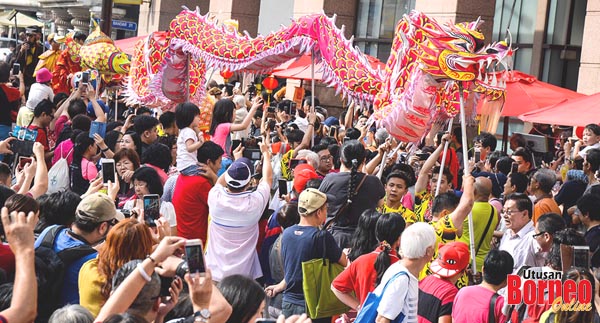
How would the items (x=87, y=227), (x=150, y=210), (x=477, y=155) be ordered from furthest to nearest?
(x=477, y=155)
(x=150, y=210)
(x=87, y=227)

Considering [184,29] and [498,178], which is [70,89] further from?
[498,178]

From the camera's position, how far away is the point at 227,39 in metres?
14.3

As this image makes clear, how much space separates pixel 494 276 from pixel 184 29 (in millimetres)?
9339

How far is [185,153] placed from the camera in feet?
32.9

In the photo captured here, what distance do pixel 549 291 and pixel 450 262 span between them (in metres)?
0.88

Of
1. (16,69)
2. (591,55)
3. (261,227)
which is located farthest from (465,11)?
(261,227)

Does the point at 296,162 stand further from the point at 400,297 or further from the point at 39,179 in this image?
the point at 400,297

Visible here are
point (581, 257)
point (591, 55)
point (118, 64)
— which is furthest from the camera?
point (118, 64)

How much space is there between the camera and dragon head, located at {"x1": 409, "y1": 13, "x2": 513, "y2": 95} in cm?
943

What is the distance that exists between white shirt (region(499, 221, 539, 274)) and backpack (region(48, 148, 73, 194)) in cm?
393

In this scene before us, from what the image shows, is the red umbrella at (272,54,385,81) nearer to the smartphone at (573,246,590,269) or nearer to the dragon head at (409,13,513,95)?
the dragon head at (409,13,513,95)

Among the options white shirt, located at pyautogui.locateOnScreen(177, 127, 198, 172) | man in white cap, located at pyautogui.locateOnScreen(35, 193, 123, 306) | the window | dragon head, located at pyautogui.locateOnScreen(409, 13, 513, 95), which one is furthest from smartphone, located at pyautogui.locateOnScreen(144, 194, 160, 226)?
the window

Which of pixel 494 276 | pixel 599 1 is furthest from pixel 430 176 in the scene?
pixel 599 1

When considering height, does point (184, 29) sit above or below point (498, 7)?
below
